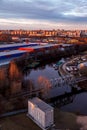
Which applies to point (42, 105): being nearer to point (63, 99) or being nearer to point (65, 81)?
point (63, 99)

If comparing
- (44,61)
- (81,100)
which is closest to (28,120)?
(81,100)

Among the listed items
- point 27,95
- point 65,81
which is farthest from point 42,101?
point 65,81

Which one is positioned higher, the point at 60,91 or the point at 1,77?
the point at 1,77

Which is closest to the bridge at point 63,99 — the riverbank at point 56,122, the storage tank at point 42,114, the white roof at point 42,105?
the riverbank at point 56,122

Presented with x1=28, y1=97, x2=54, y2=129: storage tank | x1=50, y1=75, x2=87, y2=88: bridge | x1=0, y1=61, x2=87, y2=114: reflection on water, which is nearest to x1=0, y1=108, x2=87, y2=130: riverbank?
x1=28, y1=97, x2=54, y2=129: storage tank

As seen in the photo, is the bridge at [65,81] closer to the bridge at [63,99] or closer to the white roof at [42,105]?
the bridge at [63,99]

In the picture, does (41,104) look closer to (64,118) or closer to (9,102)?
(64,118)

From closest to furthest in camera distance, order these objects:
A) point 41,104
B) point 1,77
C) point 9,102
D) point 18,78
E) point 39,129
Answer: point 39,129
point 41,104
point 9,102
point 1,77
point 18,78
